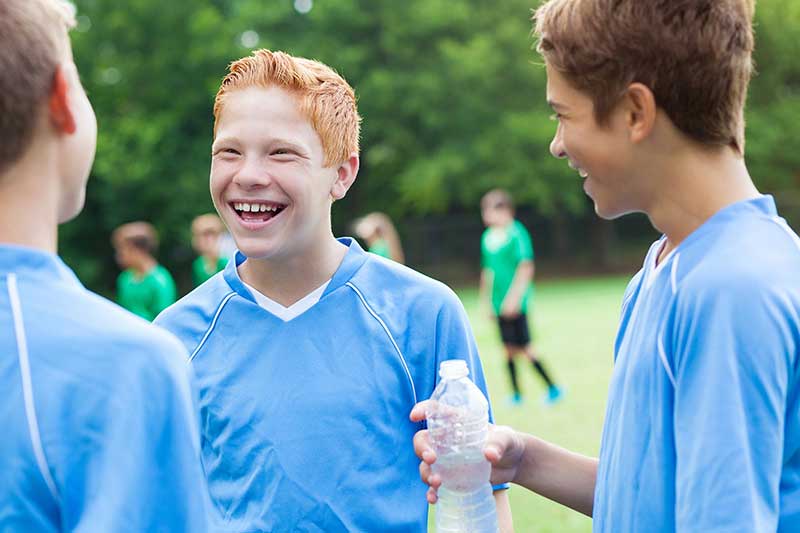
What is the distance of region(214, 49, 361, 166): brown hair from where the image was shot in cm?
292

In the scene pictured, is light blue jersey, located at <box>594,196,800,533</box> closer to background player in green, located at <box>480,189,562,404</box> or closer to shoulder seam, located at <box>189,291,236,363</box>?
shoulder seam, located at <box>189,291,236,363</box>

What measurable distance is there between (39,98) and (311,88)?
4.56 feet

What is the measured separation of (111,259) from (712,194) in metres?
34.9

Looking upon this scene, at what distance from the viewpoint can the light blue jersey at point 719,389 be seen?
171cm

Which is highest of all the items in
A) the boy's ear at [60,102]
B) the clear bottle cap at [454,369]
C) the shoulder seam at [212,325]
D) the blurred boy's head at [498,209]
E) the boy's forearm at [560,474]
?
the boy's ear at [60,102]

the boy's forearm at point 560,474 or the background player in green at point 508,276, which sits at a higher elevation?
the boy's forearm at point 560,474

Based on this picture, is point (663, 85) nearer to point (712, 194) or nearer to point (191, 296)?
point (712, 194)

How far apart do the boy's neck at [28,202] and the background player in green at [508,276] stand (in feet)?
31.1

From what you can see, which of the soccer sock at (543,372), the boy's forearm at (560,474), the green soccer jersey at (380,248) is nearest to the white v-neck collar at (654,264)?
the boy's forearm at (560,474)

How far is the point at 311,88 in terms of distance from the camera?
295 cm

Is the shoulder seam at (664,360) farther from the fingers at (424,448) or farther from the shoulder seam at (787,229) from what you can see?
the fingers at (424,448)

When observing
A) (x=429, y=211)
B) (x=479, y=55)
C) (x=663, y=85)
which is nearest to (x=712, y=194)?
(x=663, y=85)

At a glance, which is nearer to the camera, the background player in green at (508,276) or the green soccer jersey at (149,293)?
the green soccer jersey at (149,293)

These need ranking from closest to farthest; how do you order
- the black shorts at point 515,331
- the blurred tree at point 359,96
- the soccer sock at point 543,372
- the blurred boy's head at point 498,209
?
the soccer sock at point 543,372
the black shorts at point 515,331
the blurred boy's head at point 498,209
the blurred tree at point 359,96
